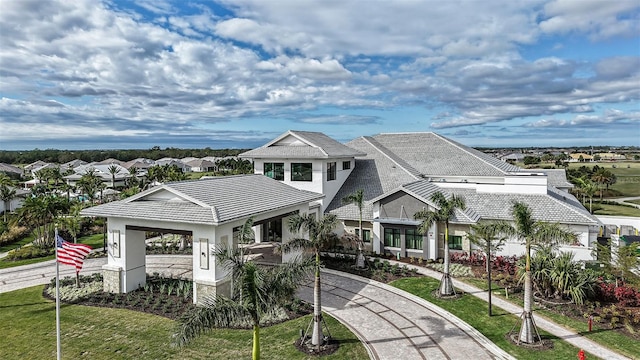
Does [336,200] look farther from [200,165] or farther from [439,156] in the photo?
[200,165]

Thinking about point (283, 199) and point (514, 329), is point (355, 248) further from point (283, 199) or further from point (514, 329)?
point (514, 329)

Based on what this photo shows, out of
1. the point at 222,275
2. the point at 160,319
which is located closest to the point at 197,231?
the point at 222,275

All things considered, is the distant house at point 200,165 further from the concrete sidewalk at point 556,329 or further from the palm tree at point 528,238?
the palm tree at point 528,238

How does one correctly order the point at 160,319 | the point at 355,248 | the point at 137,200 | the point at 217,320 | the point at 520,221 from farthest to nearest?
the point at 355,248
the point at 137,200
the point at 160,319
the point at 520,221
the point at 217,320

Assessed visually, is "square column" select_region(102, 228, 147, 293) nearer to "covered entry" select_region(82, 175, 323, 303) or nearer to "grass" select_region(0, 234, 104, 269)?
"covered entry" select_region(82, 175, 323, 303)

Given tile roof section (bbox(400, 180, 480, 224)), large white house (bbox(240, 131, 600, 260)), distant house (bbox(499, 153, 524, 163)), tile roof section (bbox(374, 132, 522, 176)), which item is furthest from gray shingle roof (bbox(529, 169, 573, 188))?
distant house (bbox(499, 153, 524, 163))

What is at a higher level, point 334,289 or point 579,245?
point 579,245

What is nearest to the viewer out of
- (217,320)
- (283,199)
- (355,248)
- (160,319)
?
(217,320)
